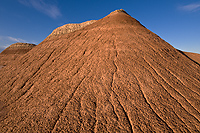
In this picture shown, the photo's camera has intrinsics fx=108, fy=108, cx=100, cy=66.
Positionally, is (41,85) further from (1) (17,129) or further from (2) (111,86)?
(2) (111,86)

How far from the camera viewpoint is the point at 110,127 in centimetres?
216

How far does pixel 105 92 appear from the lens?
3.02 m

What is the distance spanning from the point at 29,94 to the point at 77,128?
8.13 feet

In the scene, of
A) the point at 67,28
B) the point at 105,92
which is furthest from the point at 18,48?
the point at 105,92

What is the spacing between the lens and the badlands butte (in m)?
2.33

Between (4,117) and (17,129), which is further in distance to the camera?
(4,117)

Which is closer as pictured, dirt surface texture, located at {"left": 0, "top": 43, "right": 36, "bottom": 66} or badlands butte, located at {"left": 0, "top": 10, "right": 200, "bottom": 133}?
badlands butte, located at {"left": 0, "top": 10, "right": 200, "bottom": 133}

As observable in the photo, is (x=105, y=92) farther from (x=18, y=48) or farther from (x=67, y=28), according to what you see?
(x=18, y=48)

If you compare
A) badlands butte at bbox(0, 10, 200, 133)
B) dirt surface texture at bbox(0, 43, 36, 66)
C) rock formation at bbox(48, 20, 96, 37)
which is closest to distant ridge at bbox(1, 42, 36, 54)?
dirt surface texture at bbox(0, 43, 36, 66)

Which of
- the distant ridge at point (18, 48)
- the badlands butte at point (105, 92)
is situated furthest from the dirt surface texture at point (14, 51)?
the badlands butte at point (105, 92)

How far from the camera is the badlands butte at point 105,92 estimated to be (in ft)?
7.63

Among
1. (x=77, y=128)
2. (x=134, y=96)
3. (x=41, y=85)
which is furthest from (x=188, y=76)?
(x=41, y=85)

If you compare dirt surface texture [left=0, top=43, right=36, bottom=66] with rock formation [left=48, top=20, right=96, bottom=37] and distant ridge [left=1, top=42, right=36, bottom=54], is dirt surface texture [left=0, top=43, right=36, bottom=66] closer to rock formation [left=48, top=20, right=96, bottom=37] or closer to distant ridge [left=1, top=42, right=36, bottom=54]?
distant ridge [left=1, top=42, right=36, bottom=54]

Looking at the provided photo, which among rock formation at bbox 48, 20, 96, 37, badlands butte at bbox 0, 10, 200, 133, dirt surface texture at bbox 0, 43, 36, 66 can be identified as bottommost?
badlands butte at bbox 0, 10, 200, 133
